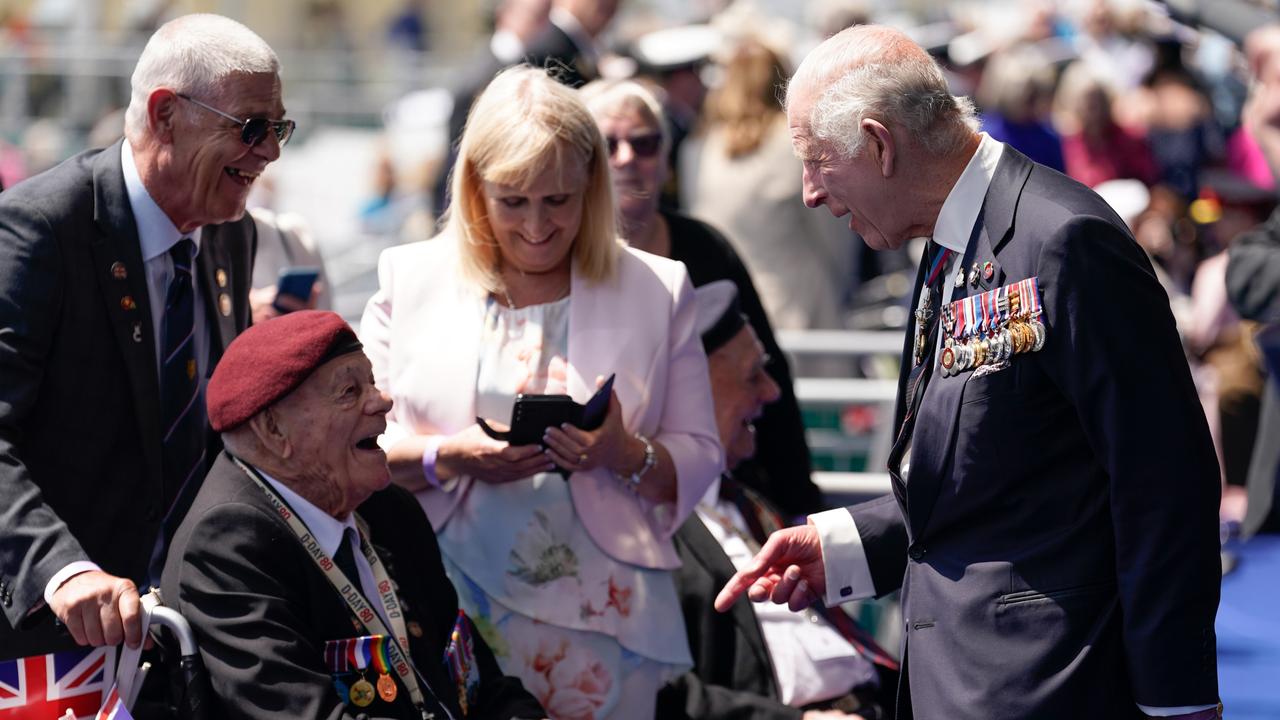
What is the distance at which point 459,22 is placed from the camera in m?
30.7

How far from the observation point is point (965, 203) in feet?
9.84

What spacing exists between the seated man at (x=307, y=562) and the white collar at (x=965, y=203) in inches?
48.1

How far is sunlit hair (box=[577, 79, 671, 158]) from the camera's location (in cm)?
482

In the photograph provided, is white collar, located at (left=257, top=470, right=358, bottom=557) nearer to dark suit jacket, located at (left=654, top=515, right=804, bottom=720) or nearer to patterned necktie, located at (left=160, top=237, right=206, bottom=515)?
patterned necktie, located at (left=160, top=237, right=206, bottom=515)

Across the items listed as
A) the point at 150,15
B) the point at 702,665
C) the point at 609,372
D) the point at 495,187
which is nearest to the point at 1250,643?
the point at 702,665

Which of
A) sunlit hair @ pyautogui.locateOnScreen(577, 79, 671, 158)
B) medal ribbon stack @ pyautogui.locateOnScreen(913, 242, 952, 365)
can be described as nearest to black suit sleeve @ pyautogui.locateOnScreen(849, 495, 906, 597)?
medal ribbon stack @ pyautogui.locateOnScreen(913, 242, 952, 365)

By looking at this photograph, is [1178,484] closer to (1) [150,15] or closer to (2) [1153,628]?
(2) [1153,628]

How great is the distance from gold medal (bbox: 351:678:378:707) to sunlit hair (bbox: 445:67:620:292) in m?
1.05

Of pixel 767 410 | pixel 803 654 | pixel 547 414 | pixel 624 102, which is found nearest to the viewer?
pixel 547 414

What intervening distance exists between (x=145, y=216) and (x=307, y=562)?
0.89 m

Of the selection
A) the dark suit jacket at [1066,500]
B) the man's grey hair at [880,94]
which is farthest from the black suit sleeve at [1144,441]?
the man's grey hair at [880,94]

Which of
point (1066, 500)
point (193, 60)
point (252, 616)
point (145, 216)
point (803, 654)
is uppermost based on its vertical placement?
point (193, 60)

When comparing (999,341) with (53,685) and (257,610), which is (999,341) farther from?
(53,685)

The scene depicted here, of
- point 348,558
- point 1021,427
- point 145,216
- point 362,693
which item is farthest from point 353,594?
point 1021,427
